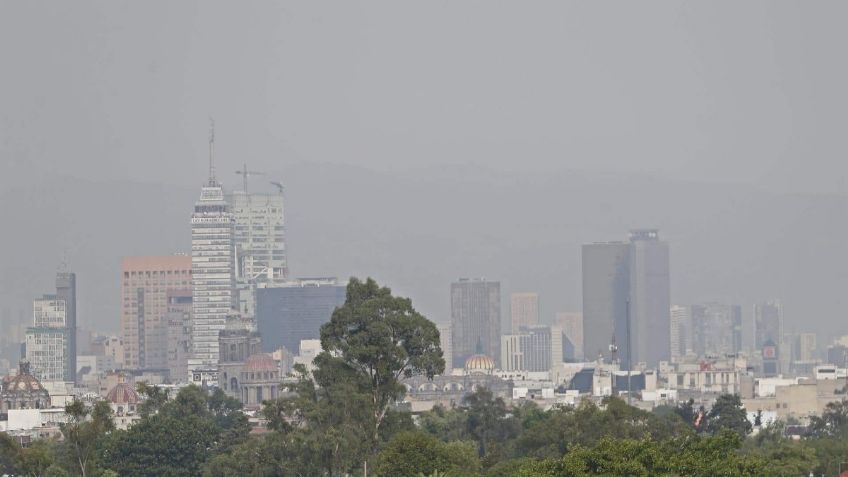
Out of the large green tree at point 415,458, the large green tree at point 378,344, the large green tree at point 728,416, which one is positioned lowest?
the large green tree at point 415,458

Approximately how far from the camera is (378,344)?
9700 centimetres

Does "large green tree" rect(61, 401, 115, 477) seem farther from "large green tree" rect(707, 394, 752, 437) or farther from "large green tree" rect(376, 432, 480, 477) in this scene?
"large green tree" rect(707, 394, 752, 437)

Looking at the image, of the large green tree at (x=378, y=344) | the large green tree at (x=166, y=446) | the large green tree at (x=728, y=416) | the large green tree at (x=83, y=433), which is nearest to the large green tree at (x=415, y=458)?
the large green tree at (x=378, y=344)

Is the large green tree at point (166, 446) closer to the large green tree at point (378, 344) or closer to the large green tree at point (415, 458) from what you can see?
the large green tree at point (378, 344)

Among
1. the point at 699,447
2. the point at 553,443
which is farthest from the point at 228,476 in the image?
the point at 699,447

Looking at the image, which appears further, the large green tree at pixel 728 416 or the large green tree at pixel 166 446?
the large green tree at pixel 728 416

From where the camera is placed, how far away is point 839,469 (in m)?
104

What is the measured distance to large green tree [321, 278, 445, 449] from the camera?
3819 inches

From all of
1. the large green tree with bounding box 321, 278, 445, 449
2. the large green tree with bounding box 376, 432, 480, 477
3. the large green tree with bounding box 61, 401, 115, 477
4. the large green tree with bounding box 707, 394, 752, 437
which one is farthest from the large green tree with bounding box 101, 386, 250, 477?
the large green tree with bounding box 707, 394, 752, 437

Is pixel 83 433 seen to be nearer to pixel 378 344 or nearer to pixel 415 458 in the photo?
pixel 378 344

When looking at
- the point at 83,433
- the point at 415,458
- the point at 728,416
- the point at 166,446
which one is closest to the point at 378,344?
the point at 415,458

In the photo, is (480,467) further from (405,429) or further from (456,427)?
(456,427)

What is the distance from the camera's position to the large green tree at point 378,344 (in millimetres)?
97000

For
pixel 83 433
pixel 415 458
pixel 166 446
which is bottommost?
pixel 415 458
